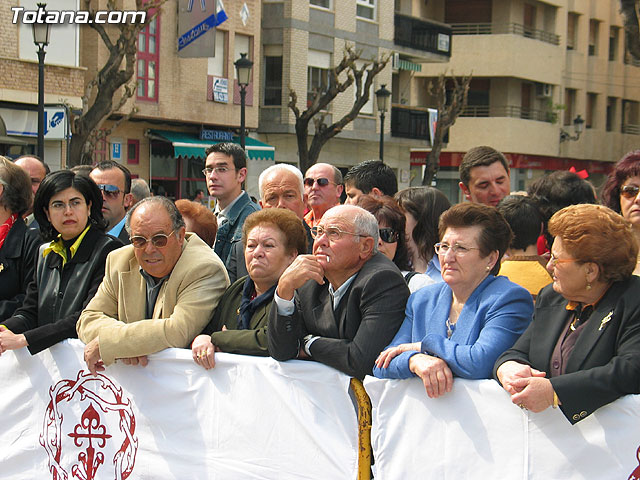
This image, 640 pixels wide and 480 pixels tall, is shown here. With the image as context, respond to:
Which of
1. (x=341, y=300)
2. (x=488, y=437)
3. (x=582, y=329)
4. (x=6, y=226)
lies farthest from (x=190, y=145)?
(x=582, y=329)

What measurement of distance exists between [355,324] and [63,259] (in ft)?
7.33

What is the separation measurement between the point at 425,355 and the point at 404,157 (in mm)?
36399

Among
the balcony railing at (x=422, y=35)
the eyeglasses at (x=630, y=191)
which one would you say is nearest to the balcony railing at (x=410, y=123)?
the balcony railing at (x=422, y=35)

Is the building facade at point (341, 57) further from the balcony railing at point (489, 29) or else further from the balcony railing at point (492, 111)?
the balcony railing at point (492, 111)

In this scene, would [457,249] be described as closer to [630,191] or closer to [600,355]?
[600,355]

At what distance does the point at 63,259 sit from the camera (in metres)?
5.70

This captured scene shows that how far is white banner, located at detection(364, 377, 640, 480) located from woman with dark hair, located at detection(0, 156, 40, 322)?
2889 mm

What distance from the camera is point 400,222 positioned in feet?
17.7

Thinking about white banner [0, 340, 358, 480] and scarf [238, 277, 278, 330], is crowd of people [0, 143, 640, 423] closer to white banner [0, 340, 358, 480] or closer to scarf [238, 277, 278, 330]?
scarf [238, 277, 278, 330]

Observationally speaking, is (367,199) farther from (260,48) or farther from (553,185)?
(260,48)

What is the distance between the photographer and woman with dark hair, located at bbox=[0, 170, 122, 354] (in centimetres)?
561

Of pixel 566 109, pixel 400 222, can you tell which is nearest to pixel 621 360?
pixel 400 222

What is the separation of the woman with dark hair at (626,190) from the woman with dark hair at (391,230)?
4.17 ft

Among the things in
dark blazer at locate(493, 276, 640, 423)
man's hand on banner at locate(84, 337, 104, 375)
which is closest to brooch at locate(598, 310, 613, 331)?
dark blazer at locate(493, 276, 640, 423)
